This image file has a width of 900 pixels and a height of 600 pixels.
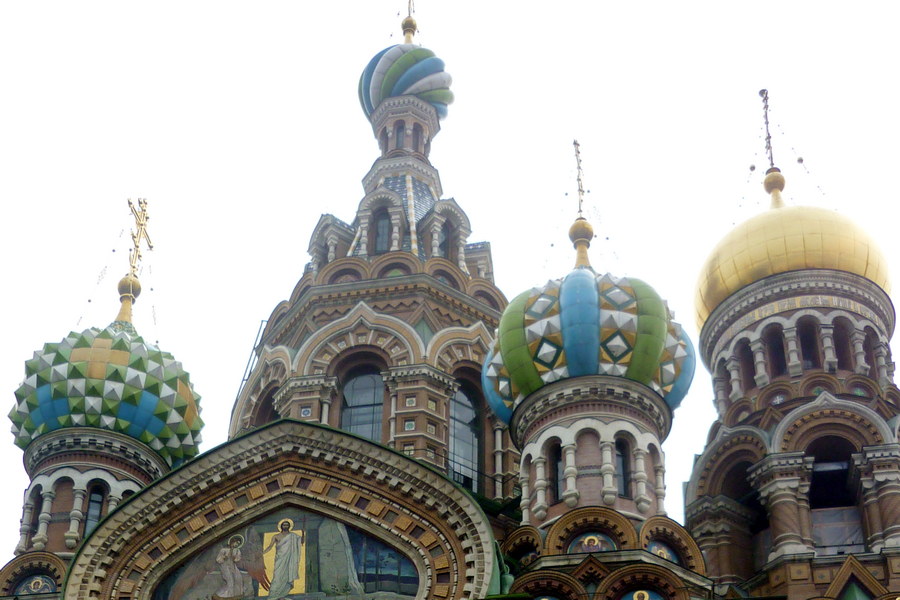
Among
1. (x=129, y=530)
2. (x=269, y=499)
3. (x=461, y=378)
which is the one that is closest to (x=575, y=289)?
(x=461, y=378)

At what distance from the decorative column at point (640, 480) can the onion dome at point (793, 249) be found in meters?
5.19

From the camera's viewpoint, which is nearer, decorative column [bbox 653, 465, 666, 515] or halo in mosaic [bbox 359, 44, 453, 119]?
decorative column [bbox 653, 465, 666, 515]

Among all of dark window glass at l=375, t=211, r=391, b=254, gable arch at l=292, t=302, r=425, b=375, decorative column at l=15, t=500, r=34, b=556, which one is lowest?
decorative column at l=15, t=500, r=34, b=556

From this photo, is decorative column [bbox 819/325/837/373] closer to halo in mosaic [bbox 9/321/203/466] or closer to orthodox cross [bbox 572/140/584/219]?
orthodox cross [bbox 572/140/584/219]

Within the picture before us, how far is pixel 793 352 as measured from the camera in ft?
66.9

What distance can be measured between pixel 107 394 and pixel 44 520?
1639 mm

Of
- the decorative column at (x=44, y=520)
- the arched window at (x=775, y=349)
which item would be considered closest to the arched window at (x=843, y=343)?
the arched window at (x=775, y=349)

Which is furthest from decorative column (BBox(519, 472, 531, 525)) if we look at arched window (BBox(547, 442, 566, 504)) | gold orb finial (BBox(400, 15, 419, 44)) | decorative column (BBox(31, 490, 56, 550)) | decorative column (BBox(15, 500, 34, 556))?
gold orb finial (BBox(400, 15, 419, 44))

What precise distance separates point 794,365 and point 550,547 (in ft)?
18.8

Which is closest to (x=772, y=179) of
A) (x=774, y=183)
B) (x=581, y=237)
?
(x=774, y=183)

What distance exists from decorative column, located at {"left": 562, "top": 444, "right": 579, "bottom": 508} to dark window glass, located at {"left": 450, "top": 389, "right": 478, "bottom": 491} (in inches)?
107

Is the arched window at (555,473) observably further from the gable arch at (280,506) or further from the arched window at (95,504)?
the arched window at (95,504)

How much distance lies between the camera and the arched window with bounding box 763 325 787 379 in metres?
20.7

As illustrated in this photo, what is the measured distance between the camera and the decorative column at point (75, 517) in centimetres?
1874
